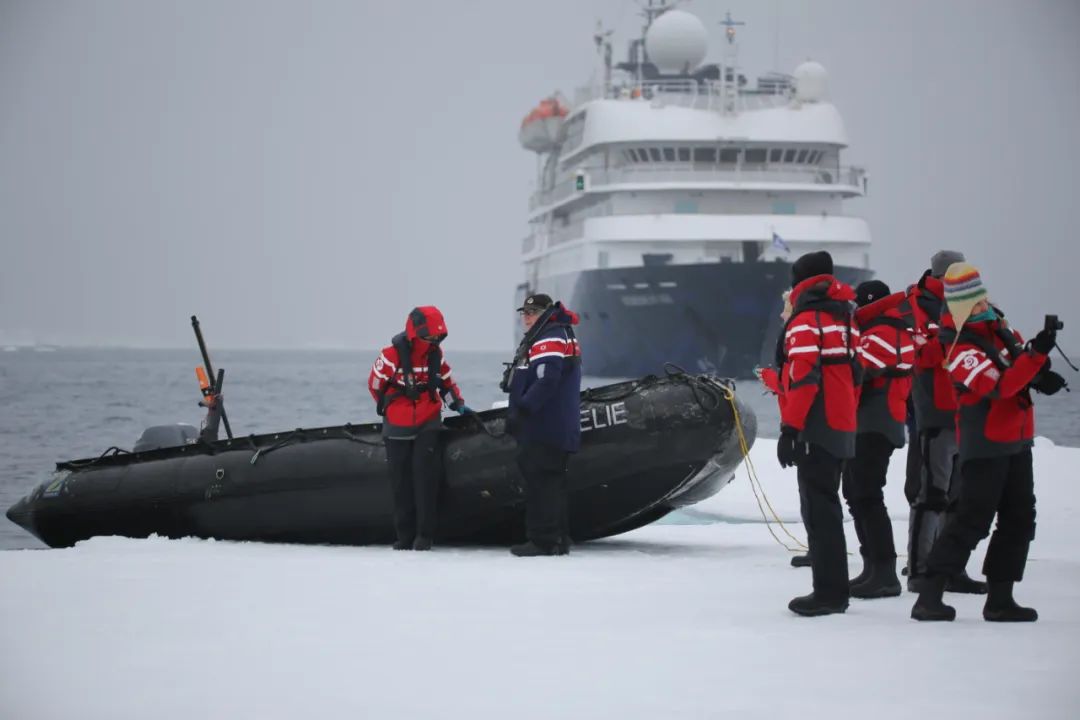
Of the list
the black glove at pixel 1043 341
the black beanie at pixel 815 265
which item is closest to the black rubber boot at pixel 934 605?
the black glove at pixel 1043 341

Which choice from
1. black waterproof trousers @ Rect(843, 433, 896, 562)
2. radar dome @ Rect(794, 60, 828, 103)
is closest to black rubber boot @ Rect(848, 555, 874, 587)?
black waterproof trousers @ Rect(843, 433, 896, 562)

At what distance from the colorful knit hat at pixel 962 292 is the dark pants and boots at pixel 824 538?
82 centimetres

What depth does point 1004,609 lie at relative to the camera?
5.90 meters

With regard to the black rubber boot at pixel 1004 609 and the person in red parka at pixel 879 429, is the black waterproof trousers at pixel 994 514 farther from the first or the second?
the person in red parka at pixel 879 429

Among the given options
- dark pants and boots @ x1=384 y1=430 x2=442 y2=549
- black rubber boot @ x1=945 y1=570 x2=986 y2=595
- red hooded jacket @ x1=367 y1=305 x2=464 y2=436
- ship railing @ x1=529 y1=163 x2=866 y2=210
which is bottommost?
black rubber boot @ x1=945 y1=570 x2=986 y2=595

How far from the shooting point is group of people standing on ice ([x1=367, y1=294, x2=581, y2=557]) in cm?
841

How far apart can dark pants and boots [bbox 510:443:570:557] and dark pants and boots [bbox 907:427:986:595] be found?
2270 millimetres

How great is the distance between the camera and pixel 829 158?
47.3 meters

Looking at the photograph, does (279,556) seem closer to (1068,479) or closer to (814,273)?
(814,273)

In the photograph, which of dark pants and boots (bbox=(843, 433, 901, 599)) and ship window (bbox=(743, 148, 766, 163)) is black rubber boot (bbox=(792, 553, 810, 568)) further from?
ship window (bbox=(743, 148, 766, 163))

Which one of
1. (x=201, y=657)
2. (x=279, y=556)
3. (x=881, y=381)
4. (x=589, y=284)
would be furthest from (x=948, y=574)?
(x=589, y=284)

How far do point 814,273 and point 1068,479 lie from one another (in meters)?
6.98

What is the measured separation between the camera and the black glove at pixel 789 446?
6.10 meters

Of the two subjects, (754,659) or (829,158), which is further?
(829,158)
